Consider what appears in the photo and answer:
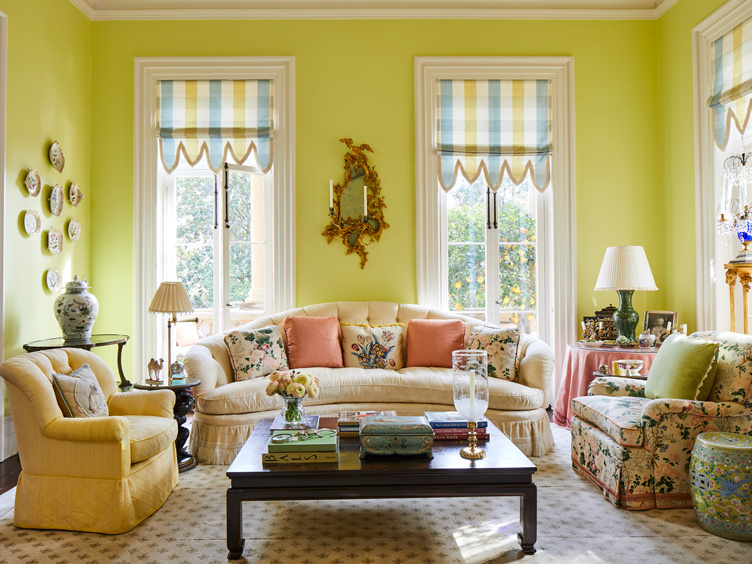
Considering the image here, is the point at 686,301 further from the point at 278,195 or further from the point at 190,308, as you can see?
the point at 190,308

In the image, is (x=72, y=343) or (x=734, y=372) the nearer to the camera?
(x=734, y=372)

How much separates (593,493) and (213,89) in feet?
13.2

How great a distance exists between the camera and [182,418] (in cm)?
319

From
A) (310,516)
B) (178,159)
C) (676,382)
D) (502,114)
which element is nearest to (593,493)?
(676,382)

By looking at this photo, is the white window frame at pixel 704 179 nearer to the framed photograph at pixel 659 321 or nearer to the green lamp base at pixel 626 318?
the framed photograph at pixel 659 321

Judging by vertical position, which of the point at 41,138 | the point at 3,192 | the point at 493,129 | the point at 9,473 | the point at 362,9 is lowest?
the point at 9,473

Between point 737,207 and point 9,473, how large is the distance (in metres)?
4.90

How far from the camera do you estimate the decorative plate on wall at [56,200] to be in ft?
12.6

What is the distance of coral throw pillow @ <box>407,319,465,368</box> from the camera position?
151 inches

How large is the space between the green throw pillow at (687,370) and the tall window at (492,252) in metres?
1.82

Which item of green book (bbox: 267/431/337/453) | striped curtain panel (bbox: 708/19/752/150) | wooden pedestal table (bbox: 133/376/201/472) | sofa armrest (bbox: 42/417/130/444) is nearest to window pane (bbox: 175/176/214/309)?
wooden pedestal table (bbox: 133/376/201/472)

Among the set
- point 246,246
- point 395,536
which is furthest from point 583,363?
point 246,246

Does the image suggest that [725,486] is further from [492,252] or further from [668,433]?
[492,252]

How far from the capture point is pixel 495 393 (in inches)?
131
